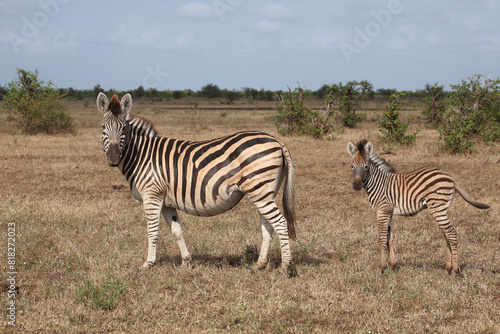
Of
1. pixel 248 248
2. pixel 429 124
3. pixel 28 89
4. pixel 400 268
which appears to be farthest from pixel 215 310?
pixel 429 124

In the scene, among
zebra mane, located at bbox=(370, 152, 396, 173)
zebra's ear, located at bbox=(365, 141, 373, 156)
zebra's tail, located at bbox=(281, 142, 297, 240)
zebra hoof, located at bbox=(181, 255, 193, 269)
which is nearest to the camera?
zebra's tail, located at bbox=(281, 142, 297, 240)

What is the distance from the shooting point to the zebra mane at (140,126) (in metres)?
6.36

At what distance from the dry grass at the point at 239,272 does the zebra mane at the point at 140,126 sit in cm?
166

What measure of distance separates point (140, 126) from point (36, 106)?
58.0 feet

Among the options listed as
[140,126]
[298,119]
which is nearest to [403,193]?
[140,126]

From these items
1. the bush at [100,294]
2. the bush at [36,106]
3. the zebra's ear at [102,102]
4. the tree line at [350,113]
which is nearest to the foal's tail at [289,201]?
the bush at [100,294]

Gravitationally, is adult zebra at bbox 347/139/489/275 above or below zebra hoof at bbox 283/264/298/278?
above

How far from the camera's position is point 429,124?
28.8 m

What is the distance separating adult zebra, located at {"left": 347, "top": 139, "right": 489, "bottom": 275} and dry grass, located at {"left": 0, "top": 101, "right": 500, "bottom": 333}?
0.41 metres

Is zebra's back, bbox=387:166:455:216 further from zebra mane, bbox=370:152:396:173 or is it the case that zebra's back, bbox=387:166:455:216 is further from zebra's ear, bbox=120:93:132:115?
zebra's ear, bbox=120:93:132:115

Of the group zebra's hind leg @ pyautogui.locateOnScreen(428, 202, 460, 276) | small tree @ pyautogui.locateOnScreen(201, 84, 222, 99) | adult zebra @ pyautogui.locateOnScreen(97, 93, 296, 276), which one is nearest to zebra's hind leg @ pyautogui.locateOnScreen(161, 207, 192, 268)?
adult zebra @ pyautogui.locateOnScreen(97, 93, 296, 276)

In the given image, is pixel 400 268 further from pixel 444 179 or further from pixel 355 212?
pixel 355 212

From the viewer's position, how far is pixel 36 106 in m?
21.9

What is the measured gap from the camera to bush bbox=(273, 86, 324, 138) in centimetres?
2134
